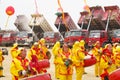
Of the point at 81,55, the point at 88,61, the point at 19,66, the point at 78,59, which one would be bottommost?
the point at 88,61

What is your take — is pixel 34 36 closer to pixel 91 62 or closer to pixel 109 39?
pixel 109 39

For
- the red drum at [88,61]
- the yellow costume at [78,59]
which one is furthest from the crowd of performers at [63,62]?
Result: the red drum at [88,61]

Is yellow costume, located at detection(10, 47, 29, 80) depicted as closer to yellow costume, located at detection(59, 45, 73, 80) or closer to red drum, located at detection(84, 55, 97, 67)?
yellow costume, located at detection(59, 45, 73, 80)

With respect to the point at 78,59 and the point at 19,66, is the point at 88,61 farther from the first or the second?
the point at 19,66

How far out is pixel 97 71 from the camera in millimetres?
15656

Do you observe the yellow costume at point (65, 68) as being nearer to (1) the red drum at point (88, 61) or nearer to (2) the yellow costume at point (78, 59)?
(2) the yellow costume at point (78, 59)

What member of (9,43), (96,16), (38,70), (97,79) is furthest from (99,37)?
(38,70)

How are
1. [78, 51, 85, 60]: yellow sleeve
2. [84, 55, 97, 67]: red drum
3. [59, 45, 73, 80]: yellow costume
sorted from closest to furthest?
[59, 45, 73, 80]: yellow costume
[78, 51, 85, 60]: yellow sleeve
[84, 55, 97, 67]: red drum

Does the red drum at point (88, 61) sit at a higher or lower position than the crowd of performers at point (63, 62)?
lower

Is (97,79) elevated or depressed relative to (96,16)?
depressed

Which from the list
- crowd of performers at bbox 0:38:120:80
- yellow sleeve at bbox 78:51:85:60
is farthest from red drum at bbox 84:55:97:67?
yellow sleeve at bbox 78:51:85:60

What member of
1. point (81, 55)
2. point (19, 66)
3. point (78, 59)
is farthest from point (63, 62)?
point (19, 66)

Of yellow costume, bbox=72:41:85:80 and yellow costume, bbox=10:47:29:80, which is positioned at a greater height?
yellow costume, bbox=10:47:29:80

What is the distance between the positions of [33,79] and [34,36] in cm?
3191
